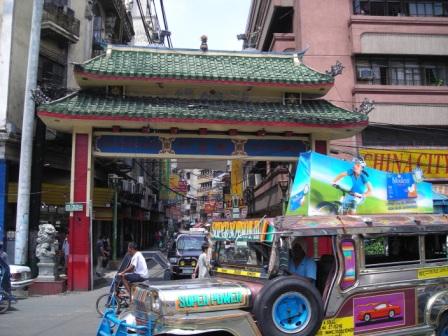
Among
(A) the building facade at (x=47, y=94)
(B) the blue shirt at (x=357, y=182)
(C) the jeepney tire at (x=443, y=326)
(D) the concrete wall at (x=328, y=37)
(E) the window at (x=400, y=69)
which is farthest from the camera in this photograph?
(E) the window at (x=400, y=69)

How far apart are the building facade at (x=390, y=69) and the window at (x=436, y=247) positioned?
14077 mm

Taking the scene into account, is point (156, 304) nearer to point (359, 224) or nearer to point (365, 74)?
point (359, 224)

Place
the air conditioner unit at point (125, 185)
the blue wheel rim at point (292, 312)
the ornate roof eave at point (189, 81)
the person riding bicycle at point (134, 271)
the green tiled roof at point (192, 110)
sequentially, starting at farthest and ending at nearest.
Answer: the air conditioner unit at point (125, 185), the ornate roof eave at point (189, 81), the green tiled roof at point (192, 110), the person riding bicycle at point (134, 271), the blue wheel rim at point (292, 312)

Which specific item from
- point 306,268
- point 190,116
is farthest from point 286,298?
point 190,116

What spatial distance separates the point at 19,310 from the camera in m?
12.5

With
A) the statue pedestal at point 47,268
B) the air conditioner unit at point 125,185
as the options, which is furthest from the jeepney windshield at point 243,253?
the air conditioner unit at point 125,185

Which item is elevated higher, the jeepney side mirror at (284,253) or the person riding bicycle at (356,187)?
the person riding bicycle at (356,187)

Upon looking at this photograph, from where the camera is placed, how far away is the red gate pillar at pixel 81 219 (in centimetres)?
1596

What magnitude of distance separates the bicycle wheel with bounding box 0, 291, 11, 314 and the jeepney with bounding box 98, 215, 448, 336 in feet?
22.0

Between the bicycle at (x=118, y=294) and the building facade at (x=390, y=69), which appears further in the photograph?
the building facade at (x=390, y=69)

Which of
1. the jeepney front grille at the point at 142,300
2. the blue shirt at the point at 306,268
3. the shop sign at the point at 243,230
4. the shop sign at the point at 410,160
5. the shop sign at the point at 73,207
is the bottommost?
the jeepney front grille at the point at 142,300

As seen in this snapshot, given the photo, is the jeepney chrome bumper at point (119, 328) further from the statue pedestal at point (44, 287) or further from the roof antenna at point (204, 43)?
the roof antenna at point (204, 43)

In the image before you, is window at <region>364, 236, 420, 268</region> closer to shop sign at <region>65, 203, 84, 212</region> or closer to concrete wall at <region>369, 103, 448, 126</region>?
shop sign at <region>65, 203, 84, 212</region>

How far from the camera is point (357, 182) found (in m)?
7.70
